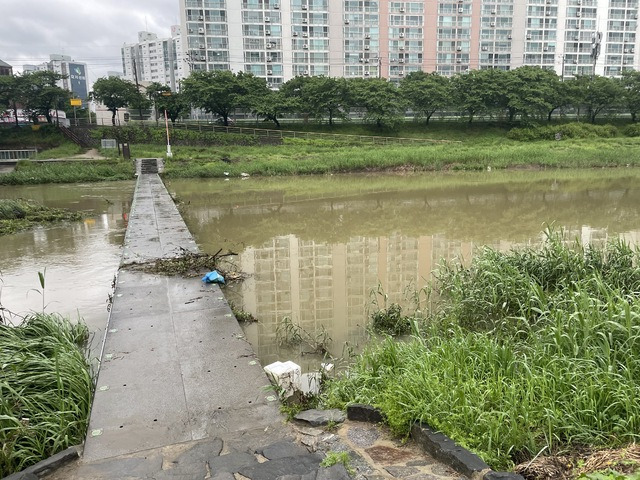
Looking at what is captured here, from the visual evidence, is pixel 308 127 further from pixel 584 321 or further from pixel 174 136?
pixel 584 321

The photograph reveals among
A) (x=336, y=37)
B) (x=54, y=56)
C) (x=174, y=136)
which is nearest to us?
(x=174, y=136)

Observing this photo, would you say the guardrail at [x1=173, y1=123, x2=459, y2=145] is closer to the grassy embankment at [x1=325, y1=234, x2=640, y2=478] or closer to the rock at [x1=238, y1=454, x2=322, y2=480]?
the grassy embankment at [x1=325, y1=234, x2=640, y2=478]

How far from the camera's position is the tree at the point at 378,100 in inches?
1433

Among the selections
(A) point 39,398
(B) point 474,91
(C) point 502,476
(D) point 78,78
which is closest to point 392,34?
(B) point 474,91

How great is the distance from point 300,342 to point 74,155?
28051 mm

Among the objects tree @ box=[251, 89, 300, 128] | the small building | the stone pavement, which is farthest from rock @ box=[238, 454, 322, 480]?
the small building

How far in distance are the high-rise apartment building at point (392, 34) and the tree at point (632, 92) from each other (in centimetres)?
1123

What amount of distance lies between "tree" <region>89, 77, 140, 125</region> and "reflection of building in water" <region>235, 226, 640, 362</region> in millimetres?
30372

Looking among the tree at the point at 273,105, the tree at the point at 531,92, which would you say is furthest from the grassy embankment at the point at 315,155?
the tree at the point at 273,105

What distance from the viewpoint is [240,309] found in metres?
6.43

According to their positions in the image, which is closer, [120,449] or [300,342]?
[120,449]

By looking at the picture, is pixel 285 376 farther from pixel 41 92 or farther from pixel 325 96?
pixel 41 92

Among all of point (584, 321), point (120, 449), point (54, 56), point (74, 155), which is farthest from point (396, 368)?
point (54, 56)

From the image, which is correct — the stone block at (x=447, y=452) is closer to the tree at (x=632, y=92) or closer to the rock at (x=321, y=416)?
the rock at (x=321, y=416)
